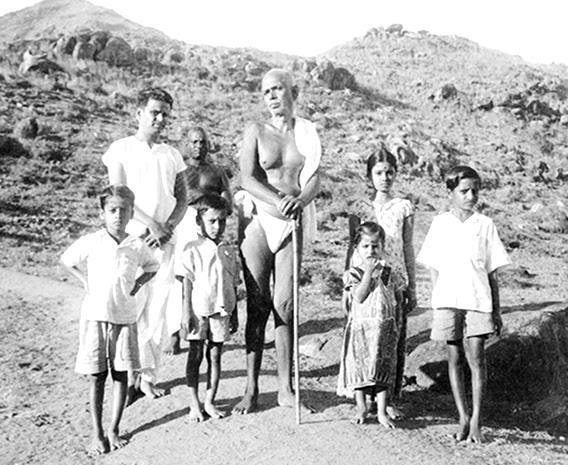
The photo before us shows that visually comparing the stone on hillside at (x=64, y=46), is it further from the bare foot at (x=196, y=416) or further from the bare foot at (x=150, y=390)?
the bare foot at (x=196, y=416)

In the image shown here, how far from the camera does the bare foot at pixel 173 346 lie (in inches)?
232

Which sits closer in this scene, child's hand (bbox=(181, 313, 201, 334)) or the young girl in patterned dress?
child's hand (bbox=(181, 313, 201, 334))

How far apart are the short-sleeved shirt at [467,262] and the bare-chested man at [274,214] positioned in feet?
2.82

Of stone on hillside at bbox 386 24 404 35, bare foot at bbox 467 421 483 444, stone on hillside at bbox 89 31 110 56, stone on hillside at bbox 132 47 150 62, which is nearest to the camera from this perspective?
bare foot at bbox 467 421 483 444

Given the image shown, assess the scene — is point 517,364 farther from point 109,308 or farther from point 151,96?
point 151,96

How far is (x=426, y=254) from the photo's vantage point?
4508 millimetres

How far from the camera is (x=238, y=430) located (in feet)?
13.7

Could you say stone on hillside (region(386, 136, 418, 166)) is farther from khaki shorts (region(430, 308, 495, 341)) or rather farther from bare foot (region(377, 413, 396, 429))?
bare foot (region(377, 413, 396, 429))

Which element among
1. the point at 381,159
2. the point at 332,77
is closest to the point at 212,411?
the point at 381,159

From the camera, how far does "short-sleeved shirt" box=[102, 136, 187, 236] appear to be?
4738 mm

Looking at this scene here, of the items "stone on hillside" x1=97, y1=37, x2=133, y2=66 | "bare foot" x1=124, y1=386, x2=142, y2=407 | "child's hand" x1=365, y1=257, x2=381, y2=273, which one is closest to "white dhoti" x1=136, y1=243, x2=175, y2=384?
"bare foot" x1=124, y1=386, x2=142, y2=407

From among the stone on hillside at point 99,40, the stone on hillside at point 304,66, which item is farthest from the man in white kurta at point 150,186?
the stone on hillside at point 304,66

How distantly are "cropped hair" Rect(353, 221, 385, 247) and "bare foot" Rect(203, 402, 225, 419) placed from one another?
136 cm

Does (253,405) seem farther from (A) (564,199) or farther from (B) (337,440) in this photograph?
(A) (564,199)
